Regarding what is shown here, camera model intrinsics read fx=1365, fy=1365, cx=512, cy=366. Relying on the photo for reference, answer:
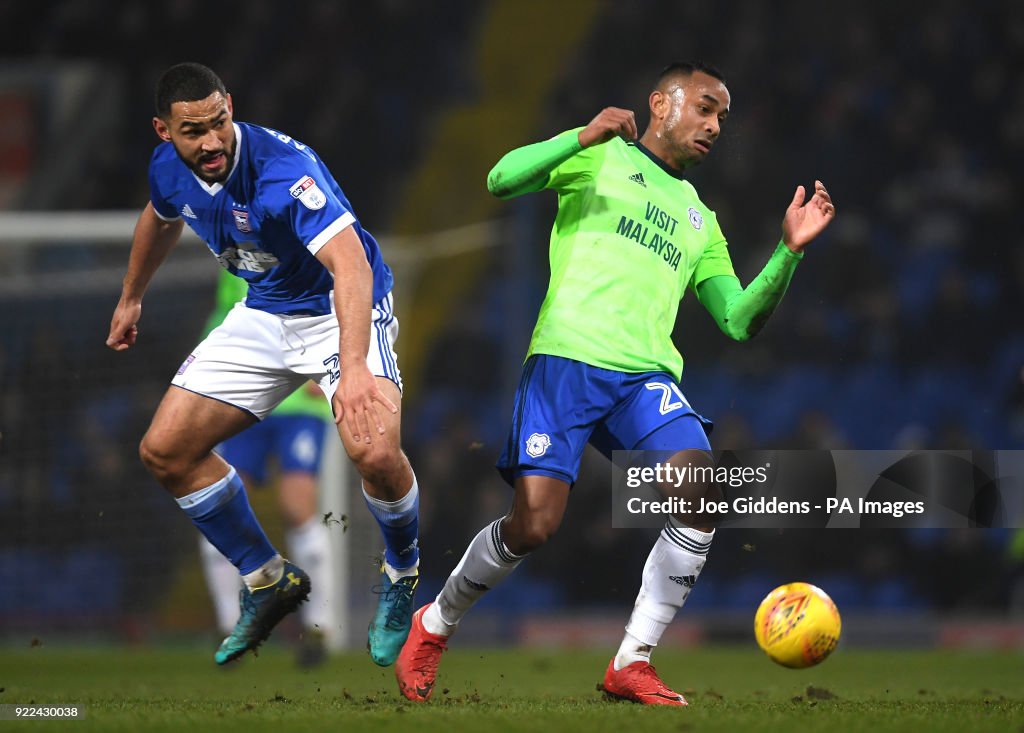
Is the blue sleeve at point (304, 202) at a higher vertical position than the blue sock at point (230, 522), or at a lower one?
higher

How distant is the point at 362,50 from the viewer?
15.9m

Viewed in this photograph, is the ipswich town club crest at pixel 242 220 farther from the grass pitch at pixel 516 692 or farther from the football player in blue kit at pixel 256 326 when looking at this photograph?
the grass pitch at pixel 516 692

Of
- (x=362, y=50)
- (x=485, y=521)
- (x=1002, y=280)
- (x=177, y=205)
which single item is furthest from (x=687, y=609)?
(x=362, y=50)

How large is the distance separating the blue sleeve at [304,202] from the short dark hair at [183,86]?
0.34 meters

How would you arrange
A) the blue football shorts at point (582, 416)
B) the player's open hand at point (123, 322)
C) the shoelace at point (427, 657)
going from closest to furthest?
the blue football shorts at point (582, 416)
the shoelace at point (427, 657)
the player's open hand at point (123, 322)

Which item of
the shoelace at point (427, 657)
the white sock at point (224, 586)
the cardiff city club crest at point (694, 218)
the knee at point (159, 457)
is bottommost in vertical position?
the white sock at point (224, 586)

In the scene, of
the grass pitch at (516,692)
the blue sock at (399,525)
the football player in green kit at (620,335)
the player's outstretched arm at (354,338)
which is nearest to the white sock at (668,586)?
the football player in green kit at (620,335)

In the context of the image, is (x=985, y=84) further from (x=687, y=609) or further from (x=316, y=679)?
(x=316, y=679)

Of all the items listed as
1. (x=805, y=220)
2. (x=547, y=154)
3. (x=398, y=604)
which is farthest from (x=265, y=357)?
(x=805, y=220)

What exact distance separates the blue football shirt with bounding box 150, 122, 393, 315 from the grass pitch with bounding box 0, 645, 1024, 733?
1.51m

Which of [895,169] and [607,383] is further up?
[895,169]

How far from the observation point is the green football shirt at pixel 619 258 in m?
4.88

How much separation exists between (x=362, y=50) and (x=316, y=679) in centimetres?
1082

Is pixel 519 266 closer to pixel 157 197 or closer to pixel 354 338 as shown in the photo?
pixel 157 197
